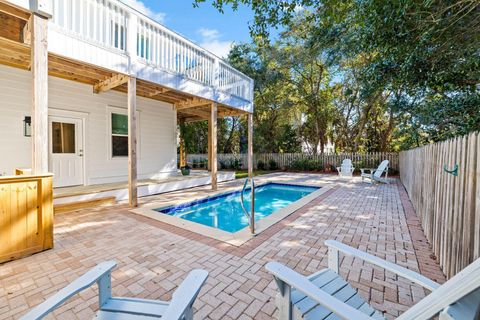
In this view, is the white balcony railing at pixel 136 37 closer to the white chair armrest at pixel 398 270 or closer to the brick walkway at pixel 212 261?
the brick walkway at pixel 212 261

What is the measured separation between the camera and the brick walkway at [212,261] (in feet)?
6.45

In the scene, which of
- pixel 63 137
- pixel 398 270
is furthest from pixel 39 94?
pixel 398 270

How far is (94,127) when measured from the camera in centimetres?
643

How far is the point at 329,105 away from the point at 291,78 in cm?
333

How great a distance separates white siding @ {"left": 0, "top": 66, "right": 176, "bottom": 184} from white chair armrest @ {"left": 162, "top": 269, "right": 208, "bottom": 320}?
20.4 ft

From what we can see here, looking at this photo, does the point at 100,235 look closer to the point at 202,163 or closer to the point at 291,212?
the point at 291,212

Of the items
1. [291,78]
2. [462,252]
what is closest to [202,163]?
[291,78]

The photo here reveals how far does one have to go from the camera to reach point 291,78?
15.5 meters

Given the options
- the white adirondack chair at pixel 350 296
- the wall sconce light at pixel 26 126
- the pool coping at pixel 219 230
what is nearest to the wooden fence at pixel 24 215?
the pool coping at pixel 219 230

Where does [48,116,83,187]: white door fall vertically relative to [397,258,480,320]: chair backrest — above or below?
above

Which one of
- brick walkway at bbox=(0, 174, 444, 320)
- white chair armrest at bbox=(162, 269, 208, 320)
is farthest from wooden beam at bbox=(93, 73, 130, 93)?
white chair armrest at bbox=(162, 269, 208, 320)

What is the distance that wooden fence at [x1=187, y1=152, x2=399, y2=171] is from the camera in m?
12.5

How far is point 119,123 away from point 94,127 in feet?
2.62

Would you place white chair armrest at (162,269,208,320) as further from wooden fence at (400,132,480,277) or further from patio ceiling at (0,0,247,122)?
patio ceiling at (0,0,247,122)
